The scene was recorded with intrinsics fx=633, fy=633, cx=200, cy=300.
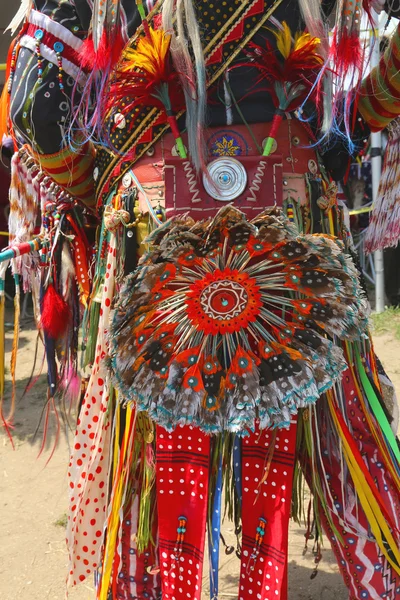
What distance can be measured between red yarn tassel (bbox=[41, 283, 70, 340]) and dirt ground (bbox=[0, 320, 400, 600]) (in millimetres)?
275

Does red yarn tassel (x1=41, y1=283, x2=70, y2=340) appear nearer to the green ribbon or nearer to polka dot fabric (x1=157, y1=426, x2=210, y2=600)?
polka dot fabric (x1=157, y1=426, x2=210, y2=600)

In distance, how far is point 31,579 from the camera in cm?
193

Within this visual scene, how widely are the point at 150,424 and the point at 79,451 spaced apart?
0.18m

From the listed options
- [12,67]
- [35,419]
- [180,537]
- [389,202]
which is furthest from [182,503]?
[35,419]

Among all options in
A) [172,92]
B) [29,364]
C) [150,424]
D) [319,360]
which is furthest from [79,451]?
[29,364]

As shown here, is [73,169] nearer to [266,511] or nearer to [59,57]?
[59,57]

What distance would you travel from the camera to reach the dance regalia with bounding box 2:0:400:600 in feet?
3.77

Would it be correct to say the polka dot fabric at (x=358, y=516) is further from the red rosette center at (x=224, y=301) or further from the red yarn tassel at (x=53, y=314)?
the red yarn tassel at (x=53, y=314)

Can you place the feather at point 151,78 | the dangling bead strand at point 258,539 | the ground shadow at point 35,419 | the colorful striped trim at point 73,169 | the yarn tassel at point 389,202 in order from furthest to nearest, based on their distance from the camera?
the ground shadow at point 35,419
the yarn tassel at point 389,202
the colorful striped trim at point 73,169
the dangling bead strand at point 258,539
the feather at point 151,78

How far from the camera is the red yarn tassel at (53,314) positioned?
1.59 meters

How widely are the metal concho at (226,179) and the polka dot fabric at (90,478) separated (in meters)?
0.27

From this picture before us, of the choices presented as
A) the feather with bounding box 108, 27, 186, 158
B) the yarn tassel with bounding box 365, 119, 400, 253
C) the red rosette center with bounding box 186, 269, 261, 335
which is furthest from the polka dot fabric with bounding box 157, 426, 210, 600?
the yarn tassel with bounding box 365, 119, 400, 253

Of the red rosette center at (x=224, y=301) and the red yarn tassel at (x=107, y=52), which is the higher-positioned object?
the red yarn tassel at (x=107, y=52)

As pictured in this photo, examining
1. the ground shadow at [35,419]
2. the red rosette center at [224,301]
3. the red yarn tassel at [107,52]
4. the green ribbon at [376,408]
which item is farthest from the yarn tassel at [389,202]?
the ground shadow at [35,419]
